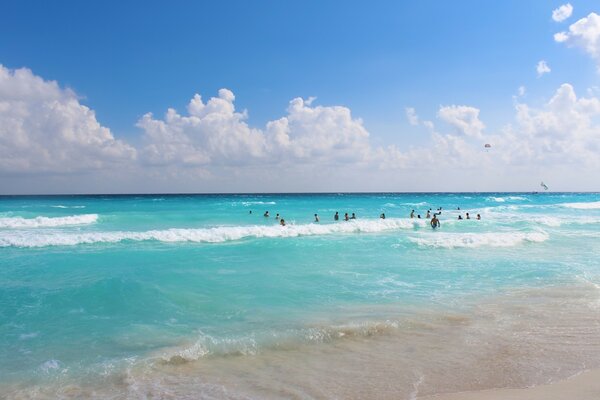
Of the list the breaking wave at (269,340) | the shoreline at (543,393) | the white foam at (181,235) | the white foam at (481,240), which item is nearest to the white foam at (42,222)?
the white foam at (181,235)

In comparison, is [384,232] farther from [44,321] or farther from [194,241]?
[44,321]

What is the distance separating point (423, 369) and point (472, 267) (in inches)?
421

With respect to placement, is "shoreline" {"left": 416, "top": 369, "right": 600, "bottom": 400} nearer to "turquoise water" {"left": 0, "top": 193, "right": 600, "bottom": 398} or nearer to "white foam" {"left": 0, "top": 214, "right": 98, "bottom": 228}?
"turquoise water" {"left": 0, "top": 193, "right": 600, "bottom": 398}

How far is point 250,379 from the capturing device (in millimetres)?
6664

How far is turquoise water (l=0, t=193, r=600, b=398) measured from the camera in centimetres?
792

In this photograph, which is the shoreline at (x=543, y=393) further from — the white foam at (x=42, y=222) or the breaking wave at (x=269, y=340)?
the white foam at (x=42, y=222)

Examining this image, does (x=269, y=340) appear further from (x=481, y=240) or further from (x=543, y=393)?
(x=481, y=240)

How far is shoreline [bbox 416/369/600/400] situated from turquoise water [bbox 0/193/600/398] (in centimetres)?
300

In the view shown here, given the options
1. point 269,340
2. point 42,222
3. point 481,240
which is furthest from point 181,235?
point 42,222

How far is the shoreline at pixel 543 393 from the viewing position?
19.2ft

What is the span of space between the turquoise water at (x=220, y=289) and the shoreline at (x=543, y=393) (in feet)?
9.85

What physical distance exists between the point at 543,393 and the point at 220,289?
934 centimetres

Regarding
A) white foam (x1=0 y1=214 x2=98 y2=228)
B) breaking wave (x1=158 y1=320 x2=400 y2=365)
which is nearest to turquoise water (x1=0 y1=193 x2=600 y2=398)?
breaking wave (x1=158 y1=320 x2=400 y2=365)

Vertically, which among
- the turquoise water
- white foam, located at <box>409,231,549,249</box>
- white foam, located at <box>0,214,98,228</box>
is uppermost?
white foam, located at <box>0,214,98,228</box>
